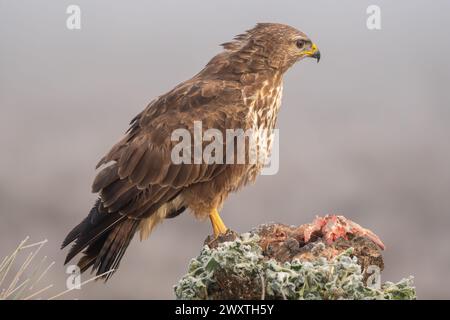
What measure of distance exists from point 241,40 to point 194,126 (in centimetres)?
123

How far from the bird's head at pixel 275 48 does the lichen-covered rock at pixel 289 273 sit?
2.51 meters

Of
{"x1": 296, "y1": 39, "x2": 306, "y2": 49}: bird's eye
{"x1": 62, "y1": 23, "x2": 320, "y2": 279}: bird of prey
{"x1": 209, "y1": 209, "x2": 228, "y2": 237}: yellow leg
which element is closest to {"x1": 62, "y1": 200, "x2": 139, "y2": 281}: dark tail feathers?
{"x1": 62, "y1": 23, "x2": 320, "y2": 279}: bird of prey

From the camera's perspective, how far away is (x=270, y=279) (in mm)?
4609

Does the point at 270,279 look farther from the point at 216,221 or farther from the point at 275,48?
the point at 275,48

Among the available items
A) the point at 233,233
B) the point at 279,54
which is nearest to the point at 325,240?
the point at 233,233

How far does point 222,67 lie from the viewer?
7.39 meters

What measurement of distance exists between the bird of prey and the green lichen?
1830mm

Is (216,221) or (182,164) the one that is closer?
(182,164)

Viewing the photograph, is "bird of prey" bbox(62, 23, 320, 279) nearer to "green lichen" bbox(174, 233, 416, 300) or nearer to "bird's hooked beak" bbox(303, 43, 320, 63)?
"bird's hooked beak" bbox(303, 43, 320, 63)

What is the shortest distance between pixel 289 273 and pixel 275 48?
10.7 ft

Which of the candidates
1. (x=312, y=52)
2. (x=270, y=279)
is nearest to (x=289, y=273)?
(x=270, y=279)

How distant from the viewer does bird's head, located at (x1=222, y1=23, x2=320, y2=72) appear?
7324 mm

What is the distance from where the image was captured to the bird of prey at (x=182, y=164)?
22.0 ft

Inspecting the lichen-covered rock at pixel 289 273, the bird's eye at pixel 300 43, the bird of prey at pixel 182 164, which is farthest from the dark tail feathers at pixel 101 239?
the bird's eye at pixel 300 43
